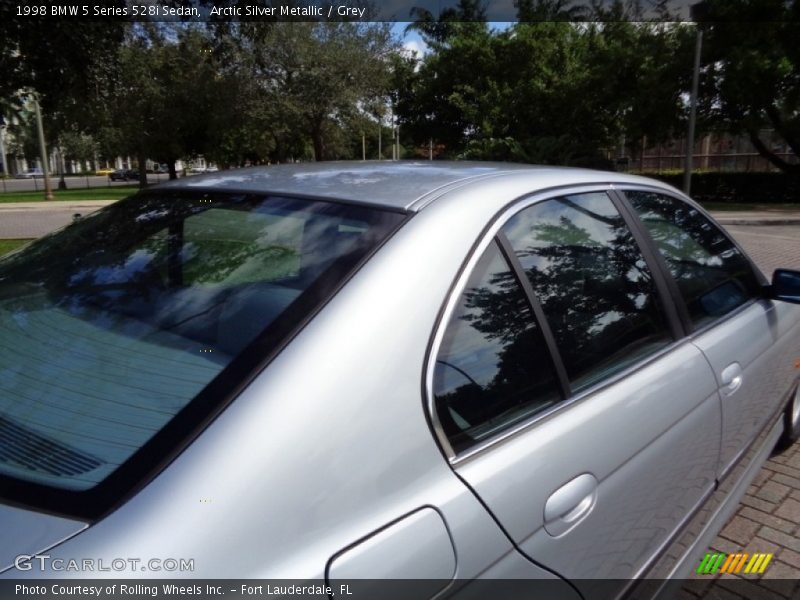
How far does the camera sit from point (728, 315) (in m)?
2.45

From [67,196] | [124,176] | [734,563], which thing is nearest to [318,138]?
[67,196]

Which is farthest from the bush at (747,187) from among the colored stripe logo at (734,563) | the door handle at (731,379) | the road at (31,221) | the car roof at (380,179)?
the car roof at (380,179)

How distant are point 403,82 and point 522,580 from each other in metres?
36.0

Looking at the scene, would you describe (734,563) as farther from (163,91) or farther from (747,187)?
(163,91)

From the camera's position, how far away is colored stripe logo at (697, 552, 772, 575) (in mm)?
2611

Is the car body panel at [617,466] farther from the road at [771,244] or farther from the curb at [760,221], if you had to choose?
the curb at [760,221]

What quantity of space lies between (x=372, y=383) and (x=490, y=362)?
0.41 meters

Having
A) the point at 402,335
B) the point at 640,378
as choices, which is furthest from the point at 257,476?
the point at 640,378

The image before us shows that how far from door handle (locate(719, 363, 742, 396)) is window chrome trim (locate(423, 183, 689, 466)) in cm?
40

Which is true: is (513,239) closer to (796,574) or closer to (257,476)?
(257,476)

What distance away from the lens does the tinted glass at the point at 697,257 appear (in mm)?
2264

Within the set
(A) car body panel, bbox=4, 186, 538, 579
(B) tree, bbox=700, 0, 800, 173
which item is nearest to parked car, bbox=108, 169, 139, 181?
(B) tree, bbox=700, 0, 800, 173

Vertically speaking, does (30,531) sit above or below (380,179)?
below

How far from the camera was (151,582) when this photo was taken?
90 centimetres
